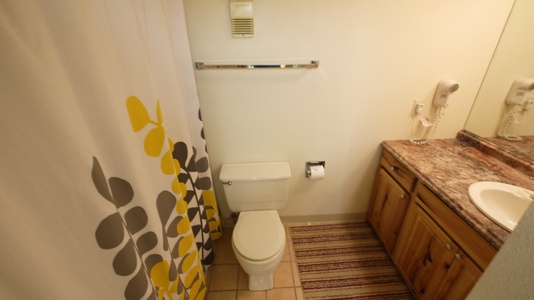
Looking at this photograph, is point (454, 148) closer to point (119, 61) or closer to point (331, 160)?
point (331, 160)

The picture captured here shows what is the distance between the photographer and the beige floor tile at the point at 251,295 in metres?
1.36

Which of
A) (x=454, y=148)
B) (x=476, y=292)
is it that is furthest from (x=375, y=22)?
(x=476, y=292)

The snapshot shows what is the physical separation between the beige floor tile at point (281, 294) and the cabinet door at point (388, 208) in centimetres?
80

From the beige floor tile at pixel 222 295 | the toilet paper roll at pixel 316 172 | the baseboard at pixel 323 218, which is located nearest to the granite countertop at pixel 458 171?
the toilet paper roll at pixel 316 172

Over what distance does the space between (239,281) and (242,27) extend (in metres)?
1.70

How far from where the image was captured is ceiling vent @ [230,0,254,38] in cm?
113

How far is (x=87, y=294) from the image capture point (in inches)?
20.6

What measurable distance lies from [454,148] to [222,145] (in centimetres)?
169

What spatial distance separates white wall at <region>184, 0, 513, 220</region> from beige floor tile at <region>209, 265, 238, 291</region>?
624mm

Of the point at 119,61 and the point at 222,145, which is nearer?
the point at 119,61

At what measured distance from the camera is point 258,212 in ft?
4.92

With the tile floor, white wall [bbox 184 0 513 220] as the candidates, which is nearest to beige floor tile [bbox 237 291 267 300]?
the tile floor

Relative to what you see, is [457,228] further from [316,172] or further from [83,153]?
[83,153]

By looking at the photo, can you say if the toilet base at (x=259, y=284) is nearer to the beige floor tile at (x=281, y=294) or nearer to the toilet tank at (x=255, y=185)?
the beige floor tile at (x=281, y=294)
